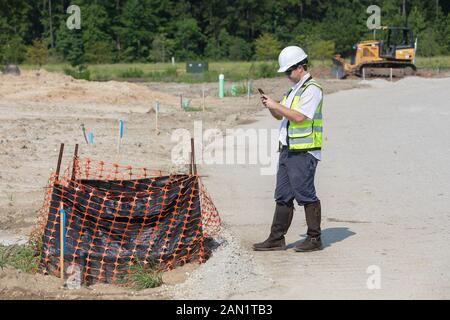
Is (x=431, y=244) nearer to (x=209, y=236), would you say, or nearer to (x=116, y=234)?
(x=209, y=236)

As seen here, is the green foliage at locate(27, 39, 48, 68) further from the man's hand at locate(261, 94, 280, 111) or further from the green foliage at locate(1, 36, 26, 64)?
the man's hand at locate(261, 94, 280, 111)

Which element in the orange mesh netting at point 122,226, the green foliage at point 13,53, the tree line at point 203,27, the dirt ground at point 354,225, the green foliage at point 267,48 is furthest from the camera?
the green foliage at point 267,48

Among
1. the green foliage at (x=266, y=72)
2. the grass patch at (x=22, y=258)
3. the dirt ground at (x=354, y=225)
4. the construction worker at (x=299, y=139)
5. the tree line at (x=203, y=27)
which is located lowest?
the dirt ground at (x=354, y=225)

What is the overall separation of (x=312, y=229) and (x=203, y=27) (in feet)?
286

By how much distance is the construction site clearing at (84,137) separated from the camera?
727 cm

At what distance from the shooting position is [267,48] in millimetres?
82688

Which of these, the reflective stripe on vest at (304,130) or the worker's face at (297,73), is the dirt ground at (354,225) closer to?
the reflective stripe on vest at (304,130)

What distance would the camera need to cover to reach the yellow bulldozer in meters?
44.8

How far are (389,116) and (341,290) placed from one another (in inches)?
700

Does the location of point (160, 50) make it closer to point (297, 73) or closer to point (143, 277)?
point (297, 73)

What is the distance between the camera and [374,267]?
771cm

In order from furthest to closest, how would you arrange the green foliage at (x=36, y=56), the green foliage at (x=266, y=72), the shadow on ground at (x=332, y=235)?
the green foliage at (x=36, y=56) < the green foliage at (x=266, y=72) < the shadow on ground at (x=332, y=235)

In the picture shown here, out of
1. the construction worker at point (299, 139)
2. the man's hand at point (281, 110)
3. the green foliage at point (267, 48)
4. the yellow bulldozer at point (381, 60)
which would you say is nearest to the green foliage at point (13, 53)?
the green foliage at point (267, 48)

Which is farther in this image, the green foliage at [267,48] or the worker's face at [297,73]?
the green foliage at [267,48]
